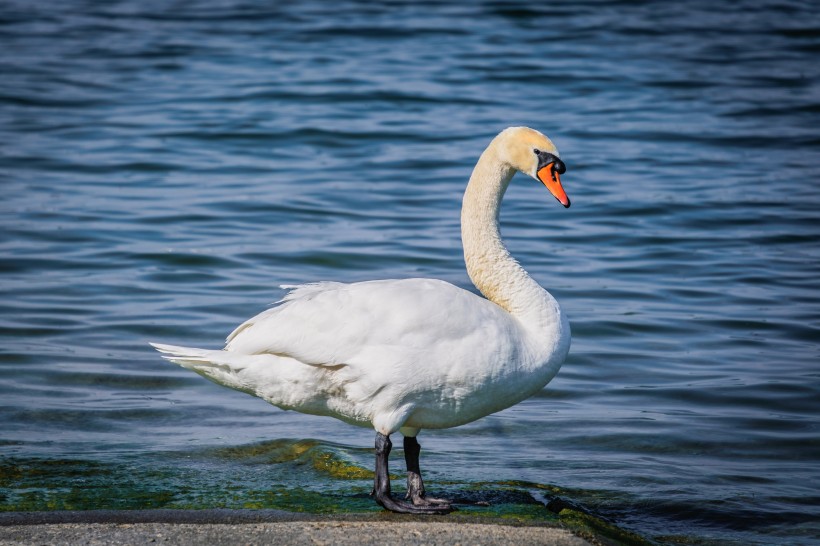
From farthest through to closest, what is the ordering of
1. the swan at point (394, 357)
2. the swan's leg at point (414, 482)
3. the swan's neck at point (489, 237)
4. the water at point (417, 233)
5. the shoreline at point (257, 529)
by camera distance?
the water at point (417, 233) → the swan's neck at point (489, 237) → the swan's leg at point (414, 482) → the swan at point (394, 357) → the shoreline at point (257, 529)

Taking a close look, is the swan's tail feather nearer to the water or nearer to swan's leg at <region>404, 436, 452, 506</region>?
the water

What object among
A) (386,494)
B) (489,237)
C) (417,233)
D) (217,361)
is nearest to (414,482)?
(386,494)

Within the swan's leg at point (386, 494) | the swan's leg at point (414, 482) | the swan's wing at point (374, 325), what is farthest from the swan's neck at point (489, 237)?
the swan's leg at point (386, 494)

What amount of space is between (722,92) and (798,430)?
45.2ft

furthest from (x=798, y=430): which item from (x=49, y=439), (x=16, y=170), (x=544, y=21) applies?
(x=544, y=21)

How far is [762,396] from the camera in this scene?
8.75m

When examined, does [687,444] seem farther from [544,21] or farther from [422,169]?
[544,21]

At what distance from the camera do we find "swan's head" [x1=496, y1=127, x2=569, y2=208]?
19.6ft

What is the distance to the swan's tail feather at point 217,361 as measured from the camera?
538cm

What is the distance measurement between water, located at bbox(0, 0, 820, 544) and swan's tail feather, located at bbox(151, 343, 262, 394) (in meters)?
0.60

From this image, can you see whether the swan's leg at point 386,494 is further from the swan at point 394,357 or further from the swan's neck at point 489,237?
the swan's neck at point 489,237

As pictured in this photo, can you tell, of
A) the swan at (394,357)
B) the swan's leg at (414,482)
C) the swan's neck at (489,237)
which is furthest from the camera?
the swan's neck at (489,237)

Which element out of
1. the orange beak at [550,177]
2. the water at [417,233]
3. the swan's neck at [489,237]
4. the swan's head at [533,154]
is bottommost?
the water at [417,233]

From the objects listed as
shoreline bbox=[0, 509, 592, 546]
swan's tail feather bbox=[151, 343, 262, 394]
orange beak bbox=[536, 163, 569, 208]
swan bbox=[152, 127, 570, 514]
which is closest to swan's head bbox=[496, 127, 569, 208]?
orange beak bbox=[536, 163, 569, 208]
